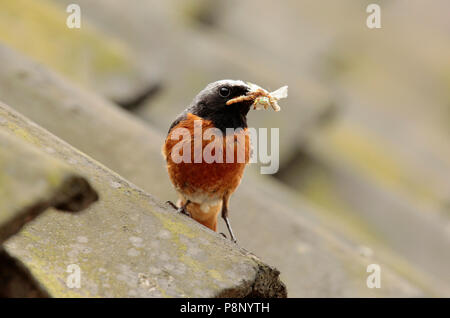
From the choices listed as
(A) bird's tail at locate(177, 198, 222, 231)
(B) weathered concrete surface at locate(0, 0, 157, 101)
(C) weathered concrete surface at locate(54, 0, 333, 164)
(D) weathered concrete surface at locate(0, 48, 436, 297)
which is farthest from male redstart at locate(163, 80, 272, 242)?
(C) weathered concrete surface at locate(54, 0, 333, 164)

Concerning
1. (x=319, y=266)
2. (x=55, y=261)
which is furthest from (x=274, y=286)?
(x=319, y=266)

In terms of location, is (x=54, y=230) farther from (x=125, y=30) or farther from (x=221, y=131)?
(x=125, y=30)

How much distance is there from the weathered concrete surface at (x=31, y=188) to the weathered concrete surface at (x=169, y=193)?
3205 millimetres

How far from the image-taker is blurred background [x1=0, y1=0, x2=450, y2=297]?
5359 mm

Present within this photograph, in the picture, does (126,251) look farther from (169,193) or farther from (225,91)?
(169,193)

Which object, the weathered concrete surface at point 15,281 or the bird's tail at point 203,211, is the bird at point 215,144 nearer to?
the bird's tail at point 203,211

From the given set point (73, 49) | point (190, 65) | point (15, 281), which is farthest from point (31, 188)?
point (190, 65)

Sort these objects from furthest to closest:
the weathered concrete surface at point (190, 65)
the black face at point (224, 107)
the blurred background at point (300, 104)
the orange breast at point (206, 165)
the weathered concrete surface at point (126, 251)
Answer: the weathered concrete surface at point (190, 65), the blurred background at point (300, 104), the black face at point (224, 107), the orange breast at point (206, 165), the weathered concrete surface at point (126, 251)

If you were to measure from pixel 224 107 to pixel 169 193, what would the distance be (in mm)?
1383

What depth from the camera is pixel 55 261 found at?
242 centimetres

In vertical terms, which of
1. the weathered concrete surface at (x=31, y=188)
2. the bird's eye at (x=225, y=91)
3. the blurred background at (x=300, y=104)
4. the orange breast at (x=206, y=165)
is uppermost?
the weathered concrete surface at (x=31, y=188)

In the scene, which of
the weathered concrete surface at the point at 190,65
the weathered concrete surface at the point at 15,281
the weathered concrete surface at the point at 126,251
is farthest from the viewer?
the weathered concrete surface at the point at 190,65

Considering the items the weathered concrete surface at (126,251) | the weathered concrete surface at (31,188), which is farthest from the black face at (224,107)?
the weathered concrete surface at (31,188)

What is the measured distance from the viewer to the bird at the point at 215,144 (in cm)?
418
